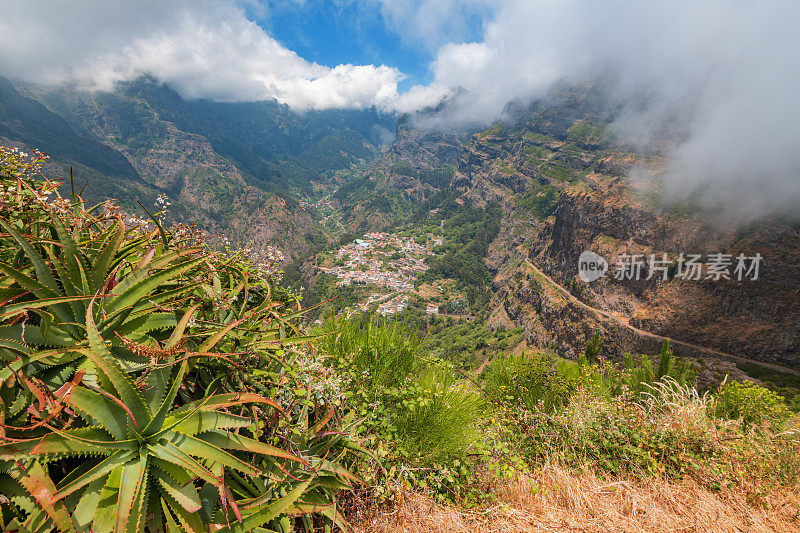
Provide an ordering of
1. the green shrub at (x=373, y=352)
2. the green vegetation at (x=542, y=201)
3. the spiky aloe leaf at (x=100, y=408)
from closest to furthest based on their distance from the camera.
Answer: the spiky aloe leaf at (x=100, y=408)
the green shrub at (x=373, y=352)
the green vegetation at (x=542, y=201)

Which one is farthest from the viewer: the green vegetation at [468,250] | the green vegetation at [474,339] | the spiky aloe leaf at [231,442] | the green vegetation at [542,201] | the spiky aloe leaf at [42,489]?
the green vegetation at [542,201]

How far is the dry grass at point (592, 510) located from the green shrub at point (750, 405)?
2.36m

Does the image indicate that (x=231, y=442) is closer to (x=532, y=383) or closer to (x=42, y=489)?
(x=42, y=489)

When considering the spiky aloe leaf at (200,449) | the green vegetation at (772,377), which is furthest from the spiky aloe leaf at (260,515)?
the green vegetation at (772,377)

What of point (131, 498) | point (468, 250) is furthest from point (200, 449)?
point (468, 250)

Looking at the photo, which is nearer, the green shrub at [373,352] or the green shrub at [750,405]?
the green shrub at [373,352]

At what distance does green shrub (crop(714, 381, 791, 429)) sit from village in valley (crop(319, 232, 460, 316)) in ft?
254

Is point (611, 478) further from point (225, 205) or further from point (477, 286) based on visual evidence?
point (225, 205)

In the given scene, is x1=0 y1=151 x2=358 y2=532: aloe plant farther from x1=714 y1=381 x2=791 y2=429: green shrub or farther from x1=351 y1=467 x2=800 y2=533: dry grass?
x1=714 y1=381 x2=791 y2=429: green shrub

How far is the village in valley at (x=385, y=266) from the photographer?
96938 mm

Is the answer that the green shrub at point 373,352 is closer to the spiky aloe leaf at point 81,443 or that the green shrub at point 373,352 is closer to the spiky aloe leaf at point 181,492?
the spiky aloe leaf at point 181,492

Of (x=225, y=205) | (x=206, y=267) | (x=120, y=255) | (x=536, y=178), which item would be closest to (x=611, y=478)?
(x=206, y=267)

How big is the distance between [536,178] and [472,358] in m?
107
